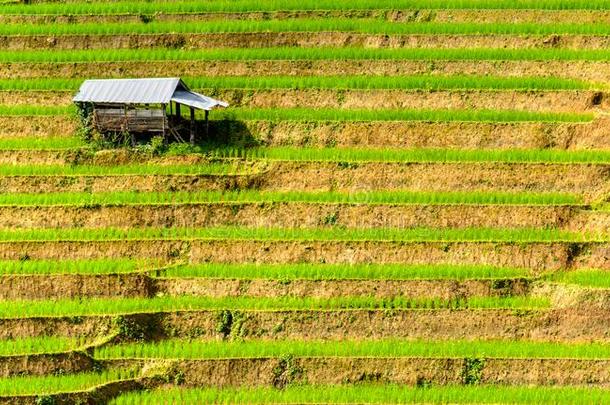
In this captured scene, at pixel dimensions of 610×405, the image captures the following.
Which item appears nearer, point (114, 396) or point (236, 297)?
point (114, 396)

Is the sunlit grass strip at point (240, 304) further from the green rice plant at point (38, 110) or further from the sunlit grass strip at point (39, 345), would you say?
the green rice plant at point (38, 110)

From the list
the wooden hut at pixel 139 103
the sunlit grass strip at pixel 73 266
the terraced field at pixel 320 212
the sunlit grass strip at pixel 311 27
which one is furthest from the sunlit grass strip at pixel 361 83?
the sunlit grass strip at pixel 73 266

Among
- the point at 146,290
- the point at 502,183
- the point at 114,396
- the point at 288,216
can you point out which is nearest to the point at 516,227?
the point at 502,183

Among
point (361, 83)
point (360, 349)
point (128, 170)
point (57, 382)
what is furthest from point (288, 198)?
point (57, 382)

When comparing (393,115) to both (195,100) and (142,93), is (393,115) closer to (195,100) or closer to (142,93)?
(195,100)

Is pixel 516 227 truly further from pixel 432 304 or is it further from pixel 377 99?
pixel 377 99

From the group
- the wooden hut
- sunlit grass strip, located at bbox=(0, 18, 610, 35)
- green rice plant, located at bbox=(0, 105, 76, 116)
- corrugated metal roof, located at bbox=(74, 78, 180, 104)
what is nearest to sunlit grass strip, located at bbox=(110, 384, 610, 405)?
the wooden hut

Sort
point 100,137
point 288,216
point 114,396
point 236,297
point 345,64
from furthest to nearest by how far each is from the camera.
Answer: point 345,64, point 100,137, point 288,216, point 236,297, point 114,396

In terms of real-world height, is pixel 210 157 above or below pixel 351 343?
above
